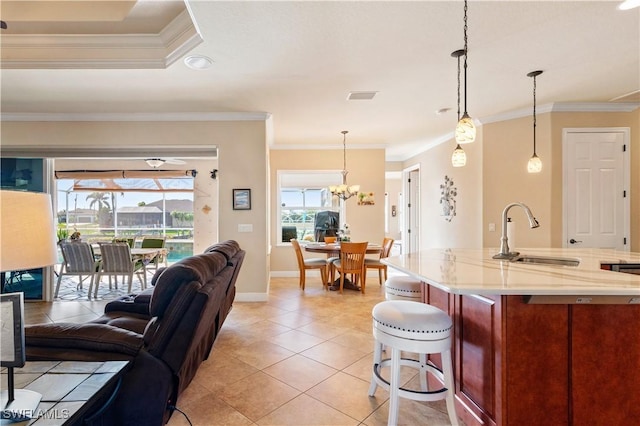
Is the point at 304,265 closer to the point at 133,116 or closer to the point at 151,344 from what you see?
the point at 133,116

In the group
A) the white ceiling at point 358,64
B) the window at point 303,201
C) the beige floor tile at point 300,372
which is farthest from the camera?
the window at point 303,201

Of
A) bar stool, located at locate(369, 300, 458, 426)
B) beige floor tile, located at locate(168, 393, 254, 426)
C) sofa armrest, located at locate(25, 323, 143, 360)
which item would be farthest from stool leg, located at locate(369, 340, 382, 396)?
sofa armrest, located at locate(25, 323, 143, 360)

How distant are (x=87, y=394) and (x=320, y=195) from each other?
5737 millimetres

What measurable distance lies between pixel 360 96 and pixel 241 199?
213 centimetres

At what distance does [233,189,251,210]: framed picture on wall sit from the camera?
440 centimetres

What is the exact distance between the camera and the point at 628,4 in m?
2.15

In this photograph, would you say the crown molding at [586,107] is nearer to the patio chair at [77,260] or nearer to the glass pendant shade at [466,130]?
the glass pendant shade at [466,130]

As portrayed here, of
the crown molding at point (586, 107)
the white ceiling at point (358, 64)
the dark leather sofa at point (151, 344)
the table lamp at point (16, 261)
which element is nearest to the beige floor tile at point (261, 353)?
the dark leather sofa at point (151, 344)

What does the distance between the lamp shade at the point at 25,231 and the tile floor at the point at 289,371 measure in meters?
1.37

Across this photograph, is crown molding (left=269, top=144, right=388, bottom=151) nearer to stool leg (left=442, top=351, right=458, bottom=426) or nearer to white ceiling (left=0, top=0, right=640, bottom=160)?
white ceiling (left=0, top=0, right=640, bottom=160)

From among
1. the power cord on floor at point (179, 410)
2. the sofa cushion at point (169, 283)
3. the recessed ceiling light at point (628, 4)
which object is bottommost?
the power cord on floor at point (179, 410)

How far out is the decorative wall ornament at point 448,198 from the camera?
17.8 feet

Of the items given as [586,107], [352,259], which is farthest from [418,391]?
[586,107]

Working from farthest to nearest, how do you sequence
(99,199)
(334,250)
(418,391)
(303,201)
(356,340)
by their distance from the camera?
1. (99,199)
2. (303,201)
3. (334,250)
4. (356,340)
5. (418,391)
